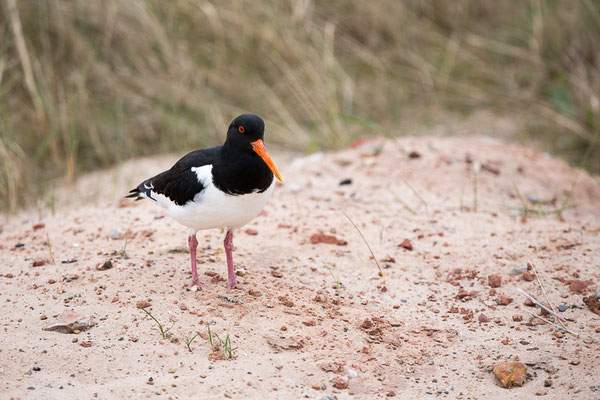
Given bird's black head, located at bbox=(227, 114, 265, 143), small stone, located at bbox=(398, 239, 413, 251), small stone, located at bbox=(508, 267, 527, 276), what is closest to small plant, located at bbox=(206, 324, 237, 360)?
bird's black head, located at bbox=(227, 114, 265, 143)

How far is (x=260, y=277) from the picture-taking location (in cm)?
402

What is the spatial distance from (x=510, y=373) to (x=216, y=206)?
186 centimetres

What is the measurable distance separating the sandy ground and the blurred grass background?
119 centimetres

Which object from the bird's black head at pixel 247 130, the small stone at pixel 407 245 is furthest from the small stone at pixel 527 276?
the bird's black head at pixel 247 130

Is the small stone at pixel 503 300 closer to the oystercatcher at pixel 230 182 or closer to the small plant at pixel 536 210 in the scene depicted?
the small plant at pixel 536 210

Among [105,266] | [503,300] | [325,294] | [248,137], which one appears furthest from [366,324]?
[105,266]

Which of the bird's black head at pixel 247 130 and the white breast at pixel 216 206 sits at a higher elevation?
the bird's black head at pixel 247 130

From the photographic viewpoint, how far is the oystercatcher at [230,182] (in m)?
3.39

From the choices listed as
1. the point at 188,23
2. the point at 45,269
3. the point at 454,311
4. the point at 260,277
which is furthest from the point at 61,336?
the point at 188,23

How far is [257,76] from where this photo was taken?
24.7 ft

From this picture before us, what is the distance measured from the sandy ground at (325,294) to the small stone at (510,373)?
39 millimetres

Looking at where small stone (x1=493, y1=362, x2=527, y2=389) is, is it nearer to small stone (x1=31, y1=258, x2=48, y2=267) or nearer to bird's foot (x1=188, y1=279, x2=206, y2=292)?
bird's foot (x1=188, y1=279, x2=206, y2=292)

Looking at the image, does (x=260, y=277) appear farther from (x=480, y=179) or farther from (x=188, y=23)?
(x=188, y=23)

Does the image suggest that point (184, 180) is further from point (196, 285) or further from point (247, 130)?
point (196, 285)
